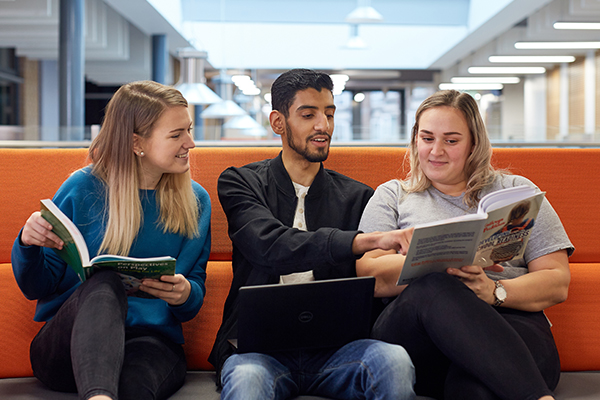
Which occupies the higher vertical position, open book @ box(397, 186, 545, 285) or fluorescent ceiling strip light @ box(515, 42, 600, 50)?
fluorescent ceiling strip light @ box(515, 42, 600, 50)

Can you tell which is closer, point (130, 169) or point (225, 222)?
point (130, 169)

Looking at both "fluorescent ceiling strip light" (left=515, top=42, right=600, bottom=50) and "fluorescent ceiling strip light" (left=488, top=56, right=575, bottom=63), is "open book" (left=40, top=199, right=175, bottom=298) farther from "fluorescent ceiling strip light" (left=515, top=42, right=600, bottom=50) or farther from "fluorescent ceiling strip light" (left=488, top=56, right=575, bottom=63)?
"fluorescent ceiling strip light" (left=488, top=56, right=575, bottom=63)

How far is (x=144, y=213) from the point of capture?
1601 mm

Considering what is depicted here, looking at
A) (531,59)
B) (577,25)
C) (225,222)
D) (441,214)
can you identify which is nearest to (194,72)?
(225,222)

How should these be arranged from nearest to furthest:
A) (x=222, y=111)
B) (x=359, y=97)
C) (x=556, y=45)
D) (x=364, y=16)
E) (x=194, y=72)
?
(x=194, y=72)
(x=222, y=111)
(x=364, y=16)
(x=556, y=45)
(x=359, y=97)

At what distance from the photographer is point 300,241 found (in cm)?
139

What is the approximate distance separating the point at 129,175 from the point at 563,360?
148 centimetres

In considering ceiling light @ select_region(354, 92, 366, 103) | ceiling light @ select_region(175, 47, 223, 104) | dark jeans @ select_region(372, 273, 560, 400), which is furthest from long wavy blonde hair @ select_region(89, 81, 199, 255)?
ceiling light @ select_region(354, 92, 366, 103)

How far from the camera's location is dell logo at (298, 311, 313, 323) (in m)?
1.34

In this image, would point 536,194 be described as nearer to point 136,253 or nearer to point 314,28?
point 136,253

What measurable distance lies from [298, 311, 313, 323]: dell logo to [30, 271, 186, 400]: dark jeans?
398 mm

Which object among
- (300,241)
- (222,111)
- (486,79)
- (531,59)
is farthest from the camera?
(486,79)

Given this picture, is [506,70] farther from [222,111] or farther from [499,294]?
[499,294]

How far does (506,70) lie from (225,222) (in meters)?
10.8
